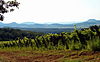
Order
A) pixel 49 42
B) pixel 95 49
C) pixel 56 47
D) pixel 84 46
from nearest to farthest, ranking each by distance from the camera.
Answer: pixel 95 49
pixel 84 46
pixel 56 47
pixel 49 42

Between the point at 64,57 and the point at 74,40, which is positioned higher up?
the point at 74,40

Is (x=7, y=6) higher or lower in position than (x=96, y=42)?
higher

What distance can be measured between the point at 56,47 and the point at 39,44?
4.56 metres

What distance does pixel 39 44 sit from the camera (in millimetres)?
25391

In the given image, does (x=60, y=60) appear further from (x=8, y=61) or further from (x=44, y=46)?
(x=44, y=46)

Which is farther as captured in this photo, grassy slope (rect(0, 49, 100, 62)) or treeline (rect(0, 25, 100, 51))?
treeline (rect(0, 25, 100, 51))

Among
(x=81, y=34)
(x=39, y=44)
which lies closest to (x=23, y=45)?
(x=39, y=44)

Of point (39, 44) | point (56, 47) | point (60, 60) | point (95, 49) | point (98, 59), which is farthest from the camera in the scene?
point (39, 44)

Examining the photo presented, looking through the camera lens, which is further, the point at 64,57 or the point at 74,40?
the point at 74,40

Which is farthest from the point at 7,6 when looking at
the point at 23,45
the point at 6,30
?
the point at 6,30

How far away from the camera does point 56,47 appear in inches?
831

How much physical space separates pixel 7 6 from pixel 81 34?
585 centimetres

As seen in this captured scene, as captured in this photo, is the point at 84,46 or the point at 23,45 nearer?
the point at 84,46

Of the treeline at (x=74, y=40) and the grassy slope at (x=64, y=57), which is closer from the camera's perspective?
the grassy slope at (x=64, y=57)
